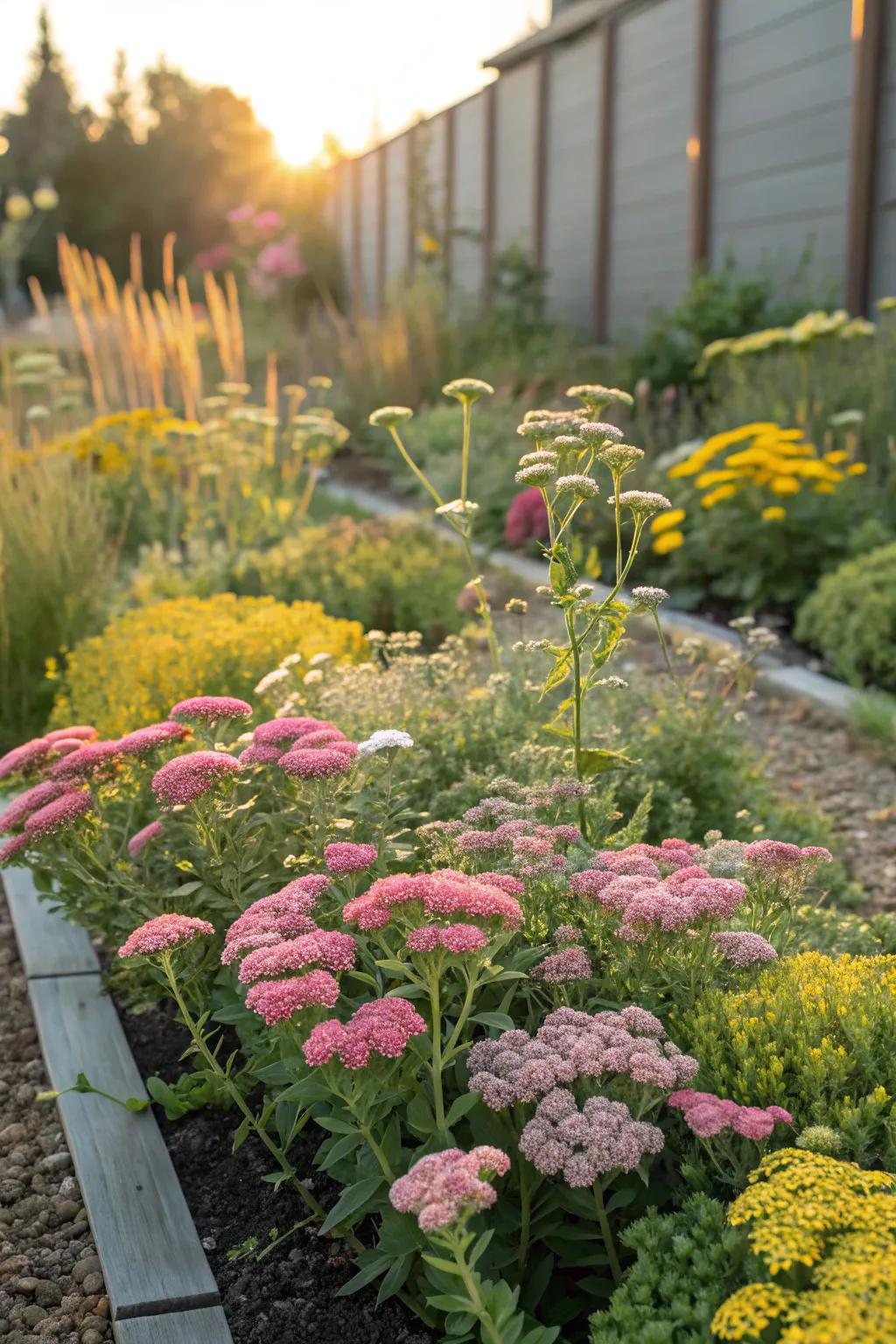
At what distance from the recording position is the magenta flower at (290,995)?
1.55m

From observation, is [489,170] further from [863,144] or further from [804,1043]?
[804,1043]

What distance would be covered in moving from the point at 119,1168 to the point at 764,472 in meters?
4.05

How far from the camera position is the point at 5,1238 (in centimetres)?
206

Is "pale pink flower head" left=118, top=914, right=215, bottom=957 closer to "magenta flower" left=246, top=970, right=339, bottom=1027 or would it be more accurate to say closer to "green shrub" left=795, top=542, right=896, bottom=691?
"magenta flower" left=246, top=970, right=339, bottom=1027

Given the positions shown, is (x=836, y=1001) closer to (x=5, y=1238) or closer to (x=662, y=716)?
(x=5, y=1238)

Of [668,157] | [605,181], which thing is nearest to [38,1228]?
[668,157]

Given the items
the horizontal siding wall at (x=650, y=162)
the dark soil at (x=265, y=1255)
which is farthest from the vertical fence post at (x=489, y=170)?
the dark soil at (x=265, y=1255)

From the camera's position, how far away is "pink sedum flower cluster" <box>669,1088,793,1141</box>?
1.47m

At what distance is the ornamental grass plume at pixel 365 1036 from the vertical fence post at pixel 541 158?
11.1m

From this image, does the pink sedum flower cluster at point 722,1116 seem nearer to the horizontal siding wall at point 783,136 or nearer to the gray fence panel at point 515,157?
the horizontal siding wall at point 783,136

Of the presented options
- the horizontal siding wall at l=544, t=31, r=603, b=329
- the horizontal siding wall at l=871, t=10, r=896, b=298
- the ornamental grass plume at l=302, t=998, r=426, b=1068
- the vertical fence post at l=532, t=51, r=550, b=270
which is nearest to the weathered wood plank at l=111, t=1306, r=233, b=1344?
the ornamental grass plume at l=302, t=998, r=426, b=1068

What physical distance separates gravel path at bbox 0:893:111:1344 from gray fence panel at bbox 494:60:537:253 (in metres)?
10.9

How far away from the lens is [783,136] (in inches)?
311

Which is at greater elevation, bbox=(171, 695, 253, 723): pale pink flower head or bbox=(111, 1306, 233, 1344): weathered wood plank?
bbox=(171, 695, 253, 723): pale pink flower head
